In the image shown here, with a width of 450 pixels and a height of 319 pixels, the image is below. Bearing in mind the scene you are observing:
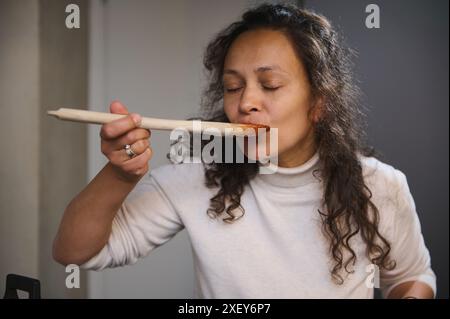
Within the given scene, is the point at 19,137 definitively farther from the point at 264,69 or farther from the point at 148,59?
the point at 264,69

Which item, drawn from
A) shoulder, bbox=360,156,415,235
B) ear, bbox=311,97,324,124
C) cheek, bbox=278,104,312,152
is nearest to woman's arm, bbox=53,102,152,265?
cheek, bbox=278,104,312,152

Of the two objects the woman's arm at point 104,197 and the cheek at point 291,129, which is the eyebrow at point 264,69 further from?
the woman's arm at point 104,197

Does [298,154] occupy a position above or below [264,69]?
below

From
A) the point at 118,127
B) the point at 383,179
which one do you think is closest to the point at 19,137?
the point at 118,127

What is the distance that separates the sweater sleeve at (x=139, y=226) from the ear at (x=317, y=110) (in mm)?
318

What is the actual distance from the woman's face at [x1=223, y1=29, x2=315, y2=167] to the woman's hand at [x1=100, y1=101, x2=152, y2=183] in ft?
0.73

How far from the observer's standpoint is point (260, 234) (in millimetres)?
828

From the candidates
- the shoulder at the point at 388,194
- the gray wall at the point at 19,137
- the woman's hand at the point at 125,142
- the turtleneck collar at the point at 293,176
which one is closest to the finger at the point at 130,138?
the woman's hand at the point at 125,142

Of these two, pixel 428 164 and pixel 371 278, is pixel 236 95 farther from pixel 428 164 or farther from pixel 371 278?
pixel 428 164

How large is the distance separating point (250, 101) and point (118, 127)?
263 millimetres

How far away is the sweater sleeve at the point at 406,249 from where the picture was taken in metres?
0.87

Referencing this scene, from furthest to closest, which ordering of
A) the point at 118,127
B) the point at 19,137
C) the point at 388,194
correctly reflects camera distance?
the point at 19,137 < the point at 388,194 < the point at 118,127
